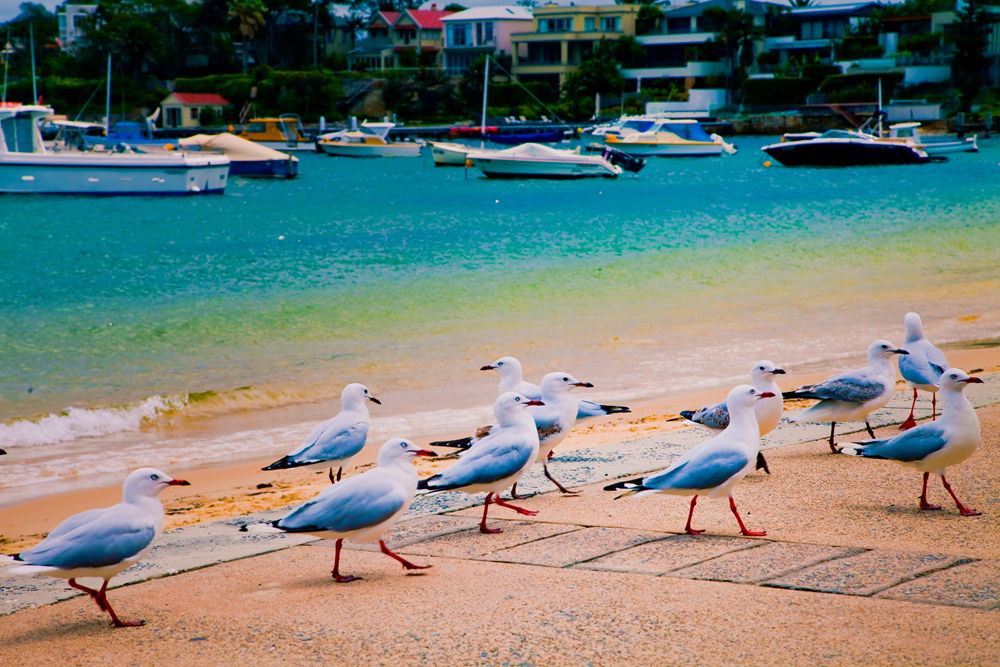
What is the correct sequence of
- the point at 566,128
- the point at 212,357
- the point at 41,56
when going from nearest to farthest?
the point at 212,357 → the point at 566,128 → the point at 41,56

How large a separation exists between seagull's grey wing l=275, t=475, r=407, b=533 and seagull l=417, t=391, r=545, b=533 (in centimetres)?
48

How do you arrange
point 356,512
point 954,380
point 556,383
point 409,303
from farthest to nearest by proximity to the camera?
point 409,303
point 556,383
point 954,380
point 356,512

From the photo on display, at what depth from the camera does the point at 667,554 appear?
550 centimetres

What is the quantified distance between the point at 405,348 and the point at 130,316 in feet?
20.2

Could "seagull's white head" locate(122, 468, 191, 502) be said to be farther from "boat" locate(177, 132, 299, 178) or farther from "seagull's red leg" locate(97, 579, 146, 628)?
"boat" locate(177, 132, 299, 178)

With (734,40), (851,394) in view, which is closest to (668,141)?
(734,40)

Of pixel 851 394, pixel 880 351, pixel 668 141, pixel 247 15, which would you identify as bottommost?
pixel 851 394

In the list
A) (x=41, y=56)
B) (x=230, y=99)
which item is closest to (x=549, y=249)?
(x=230, y=99)

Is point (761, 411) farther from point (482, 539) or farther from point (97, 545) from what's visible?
point (97, 545)

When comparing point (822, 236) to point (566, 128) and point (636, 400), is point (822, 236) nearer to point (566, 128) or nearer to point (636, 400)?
point (636, 400)

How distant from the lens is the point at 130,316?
1998 cm

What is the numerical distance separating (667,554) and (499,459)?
3.55 feet

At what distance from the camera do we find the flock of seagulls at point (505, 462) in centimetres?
500

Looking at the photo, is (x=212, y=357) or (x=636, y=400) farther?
(x=212, y=357)
